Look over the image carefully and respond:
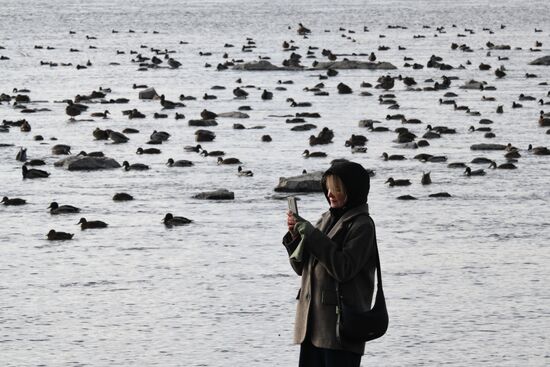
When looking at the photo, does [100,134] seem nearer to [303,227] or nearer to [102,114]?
[102,114]

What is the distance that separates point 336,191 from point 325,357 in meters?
1.24

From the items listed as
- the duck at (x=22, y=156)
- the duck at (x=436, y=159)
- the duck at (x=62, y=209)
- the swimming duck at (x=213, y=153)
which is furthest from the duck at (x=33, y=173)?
the duck at (x=436, y=159)

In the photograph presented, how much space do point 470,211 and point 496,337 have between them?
11413 millimetres

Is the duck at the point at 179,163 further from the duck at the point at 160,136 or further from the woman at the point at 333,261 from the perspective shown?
the woman at the point at 333,261

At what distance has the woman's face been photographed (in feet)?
34.0

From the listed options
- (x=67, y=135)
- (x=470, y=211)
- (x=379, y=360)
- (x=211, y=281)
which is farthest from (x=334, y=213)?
(x=67, y=135)

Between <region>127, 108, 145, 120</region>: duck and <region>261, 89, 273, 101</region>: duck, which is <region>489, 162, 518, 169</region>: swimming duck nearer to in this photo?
<region>127, 108, 145, 120</region>: duck

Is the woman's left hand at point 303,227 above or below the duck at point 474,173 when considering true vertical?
above

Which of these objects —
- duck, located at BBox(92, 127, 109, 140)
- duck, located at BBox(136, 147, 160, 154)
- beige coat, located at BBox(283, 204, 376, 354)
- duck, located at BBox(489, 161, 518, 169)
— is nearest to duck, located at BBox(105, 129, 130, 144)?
duck, located at BBox(92, 127, 109, 140)

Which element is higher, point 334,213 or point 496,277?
point 334,213

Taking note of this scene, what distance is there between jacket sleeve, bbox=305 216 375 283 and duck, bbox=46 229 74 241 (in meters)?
15.8

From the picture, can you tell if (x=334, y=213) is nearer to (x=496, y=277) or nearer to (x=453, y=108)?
(x=496, y=277)

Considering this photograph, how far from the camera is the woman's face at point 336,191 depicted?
1037cm

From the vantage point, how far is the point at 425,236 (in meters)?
25.6
